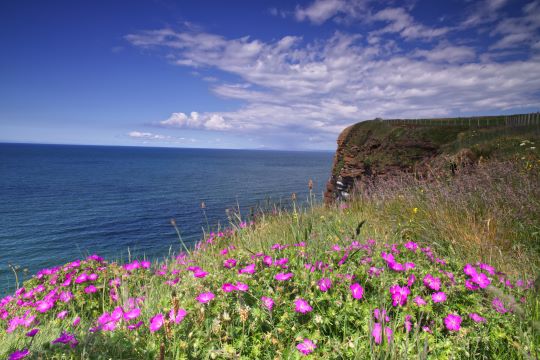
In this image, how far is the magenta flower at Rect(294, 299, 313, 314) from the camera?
218 centimetres

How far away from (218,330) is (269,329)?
0.52 meters

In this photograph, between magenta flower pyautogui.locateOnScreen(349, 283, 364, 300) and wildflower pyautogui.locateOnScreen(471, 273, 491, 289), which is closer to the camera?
magenta flower pyautogui.locateOnScreen(349, 283, 364, 300)

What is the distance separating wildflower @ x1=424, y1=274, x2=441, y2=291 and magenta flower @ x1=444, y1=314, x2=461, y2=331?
0.94 feet

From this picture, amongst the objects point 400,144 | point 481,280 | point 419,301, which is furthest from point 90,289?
point 400,144

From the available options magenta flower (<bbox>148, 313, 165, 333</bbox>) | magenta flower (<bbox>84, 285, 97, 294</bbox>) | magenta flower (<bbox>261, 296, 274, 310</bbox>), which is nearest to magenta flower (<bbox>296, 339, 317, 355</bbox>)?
magenta flower (<bbox>261, 296, 274, 310</bbox>)

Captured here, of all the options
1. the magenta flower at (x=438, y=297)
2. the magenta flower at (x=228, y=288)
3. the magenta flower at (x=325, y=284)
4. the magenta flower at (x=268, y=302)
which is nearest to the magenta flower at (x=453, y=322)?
the magenta flower at (x=438, y=297)

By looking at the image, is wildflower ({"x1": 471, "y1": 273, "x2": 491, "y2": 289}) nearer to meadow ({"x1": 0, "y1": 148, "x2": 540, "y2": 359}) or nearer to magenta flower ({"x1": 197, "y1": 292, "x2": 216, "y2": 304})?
meadow ({"x1": 0, "y1": 148, "x2": 540, "y2": 359})

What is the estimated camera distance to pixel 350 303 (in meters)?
2.28

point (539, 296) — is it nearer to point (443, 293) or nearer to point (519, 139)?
point (443, 293)

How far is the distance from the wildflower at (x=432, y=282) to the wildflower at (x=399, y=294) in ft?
0.73

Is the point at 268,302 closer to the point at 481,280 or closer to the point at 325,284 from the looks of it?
the point at 325,284

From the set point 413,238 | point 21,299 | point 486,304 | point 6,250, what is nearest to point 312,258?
point 486,304

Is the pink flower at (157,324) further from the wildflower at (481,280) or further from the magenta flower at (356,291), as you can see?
the wildflower at (481,280)

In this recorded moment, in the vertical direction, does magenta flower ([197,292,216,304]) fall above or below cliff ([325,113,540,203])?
below
